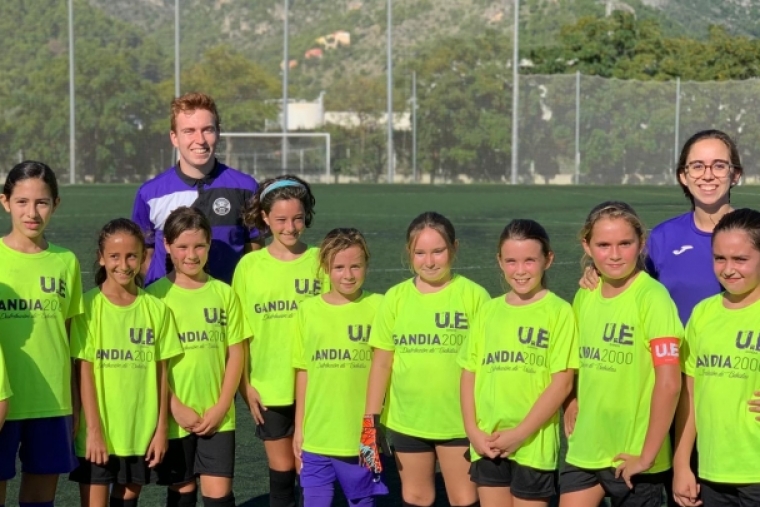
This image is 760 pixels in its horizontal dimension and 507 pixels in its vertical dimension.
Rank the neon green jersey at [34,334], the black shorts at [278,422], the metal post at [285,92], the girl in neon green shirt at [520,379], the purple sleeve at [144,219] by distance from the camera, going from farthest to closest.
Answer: the metal post at [285,92] < the purple sleeve at [144,219] < the black shorts at [278,422] < the neon green jersey at [34,334] < the girl in neon green shirt at [520,379]

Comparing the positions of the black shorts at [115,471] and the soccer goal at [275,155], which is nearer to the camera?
the black shorts at [115,471]

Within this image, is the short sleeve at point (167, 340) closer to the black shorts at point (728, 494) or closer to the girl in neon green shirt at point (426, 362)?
the girl in neon green shirt at point (426, 362)

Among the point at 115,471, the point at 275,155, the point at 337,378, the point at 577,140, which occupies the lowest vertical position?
the point at 115,471

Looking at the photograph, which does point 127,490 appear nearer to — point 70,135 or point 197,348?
point 197,348

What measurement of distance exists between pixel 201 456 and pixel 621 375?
1603 mm

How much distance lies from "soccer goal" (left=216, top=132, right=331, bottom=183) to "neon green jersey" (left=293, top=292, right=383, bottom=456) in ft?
97.1

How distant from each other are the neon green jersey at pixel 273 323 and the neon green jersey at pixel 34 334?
0.72 metres

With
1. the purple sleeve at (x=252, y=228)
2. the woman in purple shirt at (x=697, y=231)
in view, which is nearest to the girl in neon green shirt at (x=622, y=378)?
the woman in purple shirt at (x=697, y=231)

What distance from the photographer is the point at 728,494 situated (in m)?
3.64

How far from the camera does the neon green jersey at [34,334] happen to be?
161 inches

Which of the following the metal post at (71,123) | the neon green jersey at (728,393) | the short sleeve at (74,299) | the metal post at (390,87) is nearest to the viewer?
the neon green jersey at (728,393)

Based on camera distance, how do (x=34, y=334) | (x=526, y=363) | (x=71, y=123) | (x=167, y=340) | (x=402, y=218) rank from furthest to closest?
(x=71, y=123) < (x=402, y=218) < (x=167, y=340) < (x=34, y=334) < (x=526, y=363)

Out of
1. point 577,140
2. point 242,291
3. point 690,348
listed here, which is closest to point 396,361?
point 242,291

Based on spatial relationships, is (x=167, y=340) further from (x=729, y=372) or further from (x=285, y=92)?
(x=285, y=92)
